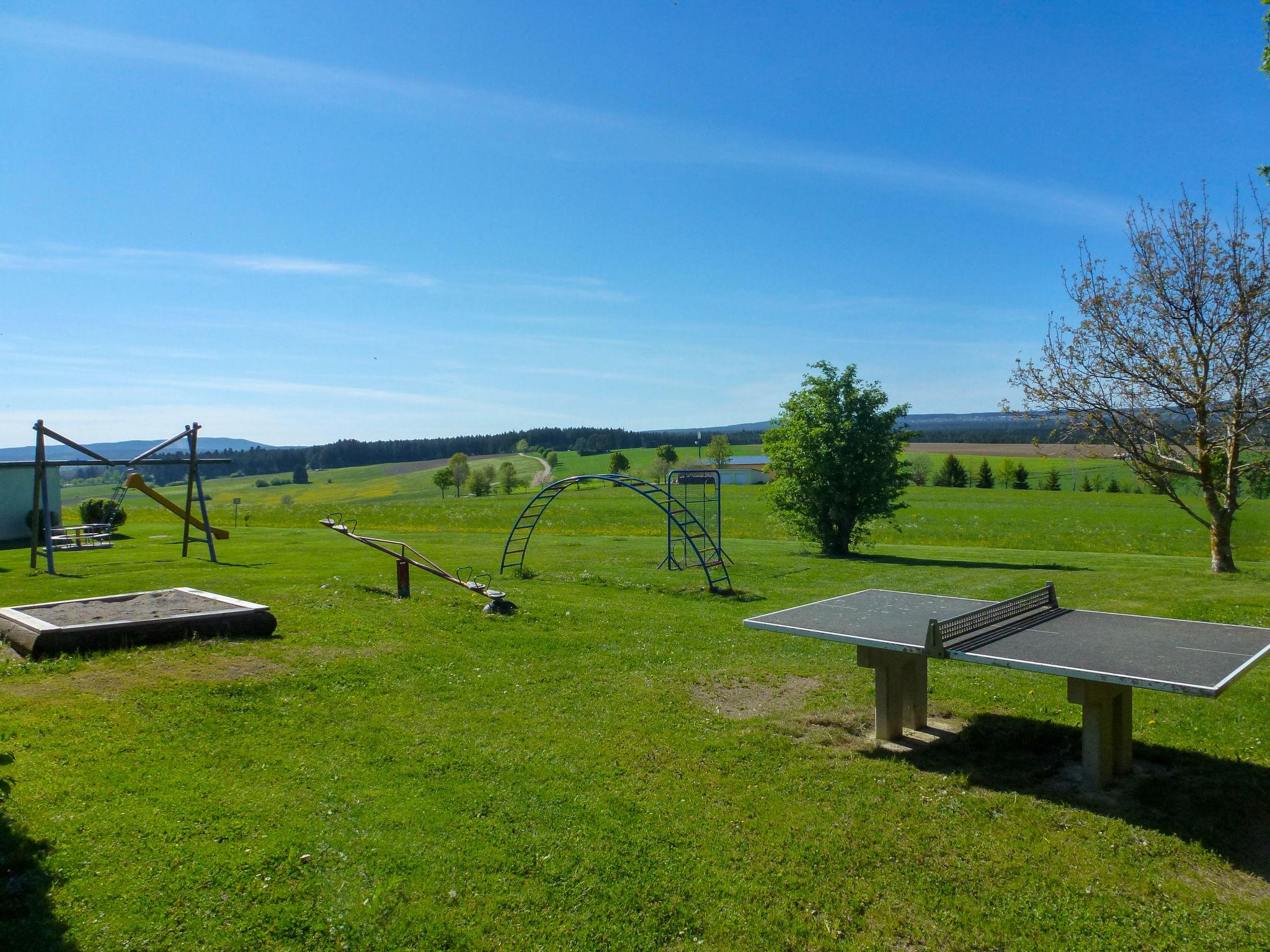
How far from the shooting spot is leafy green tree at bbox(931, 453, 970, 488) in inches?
3091

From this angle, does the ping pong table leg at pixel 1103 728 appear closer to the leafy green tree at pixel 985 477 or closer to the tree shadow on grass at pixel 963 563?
the tree shadow on grass at pixel 963 563

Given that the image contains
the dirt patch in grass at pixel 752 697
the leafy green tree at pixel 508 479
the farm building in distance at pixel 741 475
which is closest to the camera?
the dirt patch in grass at pixel 752 697

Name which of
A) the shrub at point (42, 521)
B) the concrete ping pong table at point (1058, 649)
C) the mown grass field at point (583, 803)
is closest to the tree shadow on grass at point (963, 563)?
the mown grass field at point (583, 803)

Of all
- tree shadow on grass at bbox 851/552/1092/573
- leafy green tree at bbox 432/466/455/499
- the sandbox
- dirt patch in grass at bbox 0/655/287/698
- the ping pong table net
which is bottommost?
tree shadow on grass at bbox 851/552/1092/573

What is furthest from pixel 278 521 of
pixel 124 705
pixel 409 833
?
pixel 409 833

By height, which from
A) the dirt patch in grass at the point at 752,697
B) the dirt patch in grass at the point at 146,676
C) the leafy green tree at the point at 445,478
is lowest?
the dirt patch in grass at the point at 752,697

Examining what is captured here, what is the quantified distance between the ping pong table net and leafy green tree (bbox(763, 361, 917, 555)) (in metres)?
19.8

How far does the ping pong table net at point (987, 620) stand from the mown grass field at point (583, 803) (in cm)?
124

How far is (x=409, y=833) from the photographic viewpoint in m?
5.77

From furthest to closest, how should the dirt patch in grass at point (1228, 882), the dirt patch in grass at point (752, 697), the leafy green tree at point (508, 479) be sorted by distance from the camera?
the leafy green tree at point (508, 479) → the dirt patch in grass at point (752, 697) → the dirt patch in grass at point (1228, 882)

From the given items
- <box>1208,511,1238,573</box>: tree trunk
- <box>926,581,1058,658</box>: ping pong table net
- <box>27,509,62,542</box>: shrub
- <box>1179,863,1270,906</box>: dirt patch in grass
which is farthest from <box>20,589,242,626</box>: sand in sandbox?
<box>1208,511,1238,573</box>: tree trunk

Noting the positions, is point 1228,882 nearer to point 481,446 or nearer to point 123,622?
point 123,622

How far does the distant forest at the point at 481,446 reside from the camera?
120688 mm

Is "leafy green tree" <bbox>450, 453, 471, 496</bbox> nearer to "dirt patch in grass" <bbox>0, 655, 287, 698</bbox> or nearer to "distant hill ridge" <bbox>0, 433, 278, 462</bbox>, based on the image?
"distant hill ridge" <bbox>0, 433, 278, 462</bbox>
